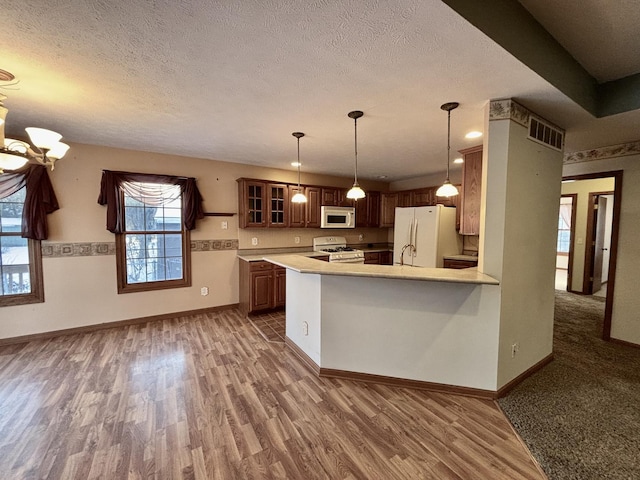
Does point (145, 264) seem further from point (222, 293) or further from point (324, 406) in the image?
point (324, 406)

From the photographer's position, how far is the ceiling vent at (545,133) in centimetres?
232

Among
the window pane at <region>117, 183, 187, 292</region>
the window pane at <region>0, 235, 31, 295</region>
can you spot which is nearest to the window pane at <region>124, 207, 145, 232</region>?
the window pane at <region>117, 183, 187, 292</region>

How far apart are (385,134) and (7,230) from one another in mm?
4547

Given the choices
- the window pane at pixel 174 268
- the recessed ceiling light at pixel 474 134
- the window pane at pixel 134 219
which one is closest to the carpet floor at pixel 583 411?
the recessed ceiling light at pixel 474 134

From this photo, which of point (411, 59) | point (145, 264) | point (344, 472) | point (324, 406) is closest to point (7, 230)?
point (145, 264)

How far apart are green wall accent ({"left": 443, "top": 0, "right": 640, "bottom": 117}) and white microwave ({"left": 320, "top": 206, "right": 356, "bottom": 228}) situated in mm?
3535

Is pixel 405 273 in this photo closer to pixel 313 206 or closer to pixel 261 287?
pixel 261 287

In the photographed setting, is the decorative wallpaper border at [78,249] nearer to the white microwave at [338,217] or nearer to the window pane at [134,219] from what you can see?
the window pane at [134,219]

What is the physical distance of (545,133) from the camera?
245 centimetres

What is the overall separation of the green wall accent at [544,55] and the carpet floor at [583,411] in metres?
2.36

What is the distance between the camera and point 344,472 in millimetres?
1559

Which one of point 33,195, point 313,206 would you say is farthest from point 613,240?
point 33,195

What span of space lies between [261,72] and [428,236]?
140 inches

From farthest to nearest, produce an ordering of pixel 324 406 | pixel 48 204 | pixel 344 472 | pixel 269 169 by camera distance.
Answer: pixel 269 169
pixel 48 204
pixel 324 406
pixel 344 472
